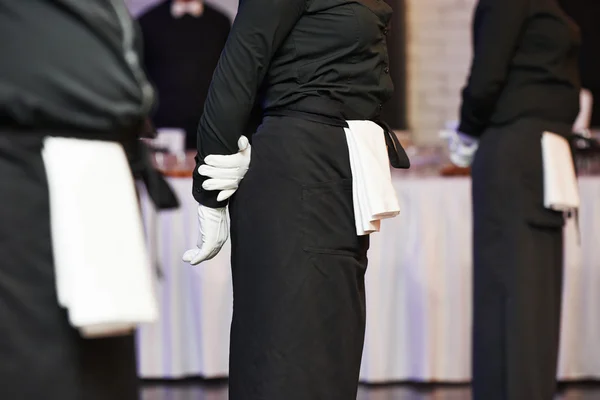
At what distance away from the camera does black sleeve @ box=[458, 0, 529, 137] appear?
2482mm

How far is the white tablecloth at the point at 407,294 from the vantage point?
3.24 meters

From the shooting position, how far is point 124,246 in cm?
112

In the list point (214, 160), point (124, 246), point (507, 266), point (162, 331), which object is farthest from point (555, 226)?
point (124, 246)

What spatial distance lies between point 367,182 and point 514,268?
906 millimetres

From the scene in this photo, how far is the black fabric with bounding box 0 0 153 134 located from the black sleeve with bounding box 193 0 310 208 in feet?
1.85

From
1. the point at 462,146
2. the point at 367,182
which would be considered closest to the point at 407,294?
the point at 462,146

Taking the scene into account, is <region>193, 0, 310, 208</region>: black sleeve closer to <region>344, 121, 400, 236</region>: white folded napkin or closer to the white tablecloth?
<region>344, 121, 400, 236</region>: white folded napkin

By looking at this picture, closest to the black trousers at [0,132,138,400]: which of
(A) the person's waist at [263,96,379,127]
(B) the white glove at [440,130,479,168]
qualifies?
(A) the person's waist at [263,96,379,127]

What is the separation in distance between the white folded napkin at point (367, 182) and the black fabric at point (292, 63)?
69 millimetres

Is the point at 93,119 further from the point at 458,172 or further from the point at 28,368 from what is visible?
the point at 458,172

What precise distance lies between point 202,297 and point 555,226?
1.25 m

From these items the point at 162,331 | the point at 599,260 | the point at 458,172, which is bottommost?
the point at 162,331

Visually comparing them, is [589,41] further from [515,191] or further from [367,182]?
[367,182]

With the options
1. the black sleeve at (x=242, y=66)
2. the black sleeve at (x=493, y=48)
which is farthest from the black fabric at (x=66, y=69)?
the black sleeve at (x=493, y=48)
